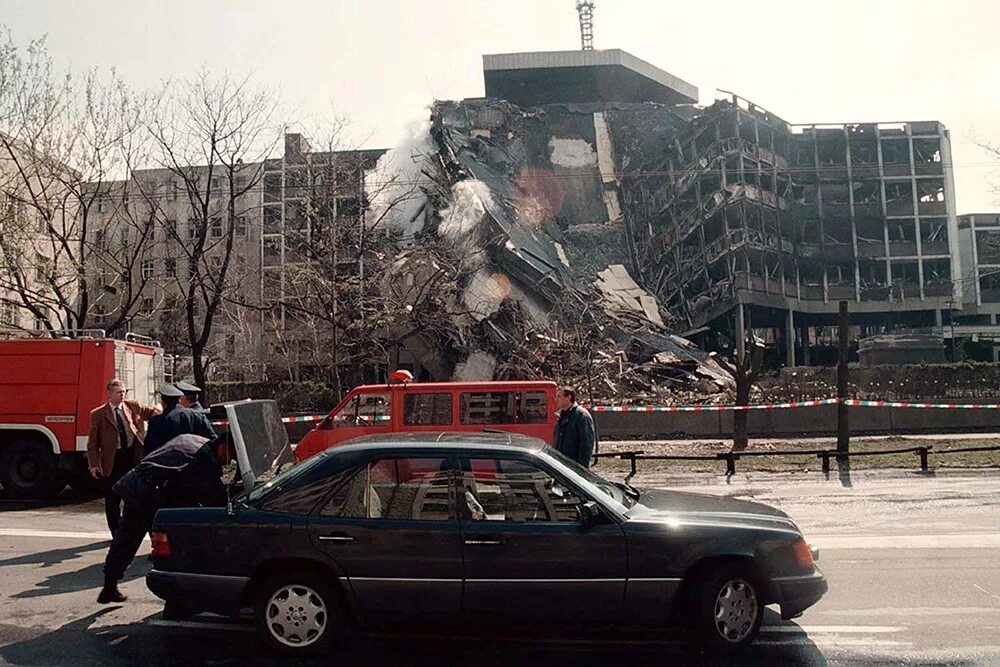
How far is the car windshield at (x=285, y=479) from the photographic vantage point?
199 inches

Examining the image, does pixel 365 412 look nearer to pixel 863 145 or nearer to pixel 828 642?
pixel 828 642

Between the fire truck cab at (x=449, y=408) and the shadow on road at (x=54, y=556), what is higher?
the fire truck cab at (x=449, y=408)

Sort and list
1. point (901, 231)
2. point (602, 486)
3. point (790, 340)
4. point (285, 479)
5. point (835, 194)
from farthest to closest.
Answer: point (901, 231) → point (835, 194) → point (790, 340) → point (602, 486) → point (285, 479)

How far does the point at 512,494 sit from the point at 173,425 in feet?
12.5

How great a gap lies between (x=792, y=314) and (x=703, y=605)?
51.9 meters

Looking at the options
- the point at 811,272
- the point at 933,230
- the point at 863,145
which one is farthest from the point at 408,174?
the point at 933,230

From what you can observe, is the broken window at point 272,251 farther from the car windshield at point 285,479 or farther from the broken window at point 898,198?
the broken window at point 898,198

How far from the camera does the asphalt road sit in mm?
4883

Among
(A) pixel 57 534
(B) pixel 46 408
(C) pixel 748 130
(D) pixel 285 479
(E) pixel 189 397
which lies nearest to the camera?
(D) pixel 285 479

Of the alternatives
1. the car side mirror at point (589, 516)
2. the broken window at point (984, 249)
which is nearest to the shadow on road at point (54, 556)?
the car side mirror at point (589, 516)

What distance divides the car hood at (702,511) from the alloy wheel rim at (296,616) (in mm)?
2109

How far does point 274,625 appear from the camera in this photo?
15.9ft

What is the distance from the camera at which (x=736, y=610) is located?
15.9 ft

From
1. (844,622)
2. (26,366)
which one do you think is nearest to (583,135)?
(26,366)
